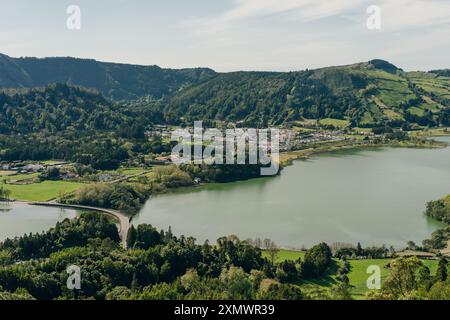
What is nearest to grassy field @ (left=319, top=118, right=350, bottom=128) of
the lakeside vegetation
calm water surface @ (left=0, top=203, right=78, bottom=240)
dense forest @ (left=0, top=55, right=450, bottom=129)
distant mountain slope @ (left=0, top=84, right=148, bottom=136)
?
the lakeside vegetation

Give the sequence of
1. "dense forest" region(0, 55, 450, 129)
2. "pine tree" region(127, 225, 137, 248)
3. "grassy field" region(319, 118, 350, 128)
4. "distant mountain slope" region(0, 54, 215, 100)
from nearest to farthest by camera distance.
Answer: "pine tree" region(127, 225, 137, 248)
"grassy field" region(319, 118, 350, 128)
"dense forest" region(0, 55, 450, 129)
"distant mountain slope" region(0, 54, 215, 100)

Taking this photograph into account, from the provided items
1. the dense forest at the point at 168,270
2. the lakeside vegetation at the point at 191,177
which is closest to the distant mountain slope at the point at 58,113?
the lakeside vegetation at the point at 191,177

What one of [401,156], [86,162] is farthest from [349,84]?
[86,162]

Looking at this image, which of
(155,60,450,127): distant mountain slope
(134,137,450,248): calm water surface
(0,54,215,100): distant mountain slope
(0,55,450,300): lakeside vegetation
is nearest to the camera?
(0,55,450,300): lakeside vegetation

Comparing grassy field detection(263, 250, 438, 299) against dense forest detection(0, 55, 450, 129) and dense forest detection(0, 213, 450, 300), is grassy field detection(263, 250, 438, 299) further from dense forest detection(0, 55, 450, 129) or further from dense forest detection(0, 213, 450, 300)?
dense forest detection(0, 55, 450, 129)

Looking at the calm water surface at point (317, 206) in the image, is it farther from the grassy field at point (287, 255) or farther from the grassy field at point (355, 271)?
the grassy field at point (355, 271)

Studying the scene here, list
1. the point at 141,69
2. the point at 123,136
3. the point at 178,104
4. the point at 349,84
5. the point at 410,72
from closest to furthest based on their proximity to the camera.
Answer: the point at 123,136 < the point at 349,84 < the point at 178,104 < the point at 410,72 < the point at 141,69

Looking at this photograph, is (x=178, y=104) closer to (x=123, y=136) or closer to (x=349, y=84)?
(x=349, y=84)

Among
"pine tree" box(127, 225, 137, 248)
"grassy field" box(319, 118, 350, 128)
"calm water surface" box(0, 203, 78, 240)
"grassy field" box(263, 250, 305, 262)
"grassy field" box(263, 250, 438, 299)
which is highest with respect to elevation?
"grassy field" box(319, 118, 350, 128)
